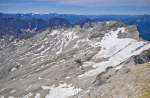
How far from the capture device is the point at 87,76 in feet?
655

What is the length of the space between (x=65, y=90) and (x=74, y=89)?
26.1ft

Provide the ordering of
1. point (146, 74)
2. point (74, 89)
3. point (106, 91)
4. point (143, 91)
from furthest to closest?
point (74, 89) → point (106, 91) → point (146, 74) → point (143, 91)

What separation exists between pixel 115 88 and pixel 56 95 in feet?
385

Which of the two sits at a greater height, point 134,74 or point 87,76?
point 134,74

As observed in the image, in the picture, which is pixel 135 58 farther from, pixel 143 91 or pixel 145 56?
pixel 143 91

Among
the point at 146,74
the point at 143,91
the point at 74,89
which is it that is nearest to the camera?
the point at 143,91

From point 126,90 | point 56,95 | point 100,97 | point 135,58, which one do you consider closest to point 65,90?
point 56,95

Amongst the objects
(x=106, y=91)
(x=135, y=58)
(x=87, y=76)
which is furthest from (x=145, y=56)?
(x=106, y=91)

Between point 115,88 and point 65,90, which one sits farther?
point 65,90

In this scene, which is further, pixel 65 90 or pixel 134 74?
pixel 65 90

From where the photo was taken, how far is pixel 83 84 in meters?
183

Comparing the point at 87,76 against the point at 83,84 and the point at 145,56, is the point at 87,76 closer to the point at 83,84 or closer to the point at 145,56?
the point at 83,84

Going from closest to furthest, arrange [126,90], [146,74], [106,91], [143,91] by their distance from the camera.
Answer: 1. [143,91]
2. [126,90]
3. [146,74]
4. [106,91]

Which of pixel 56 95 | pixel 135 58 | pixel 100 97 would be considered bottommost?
pixel 56 95
